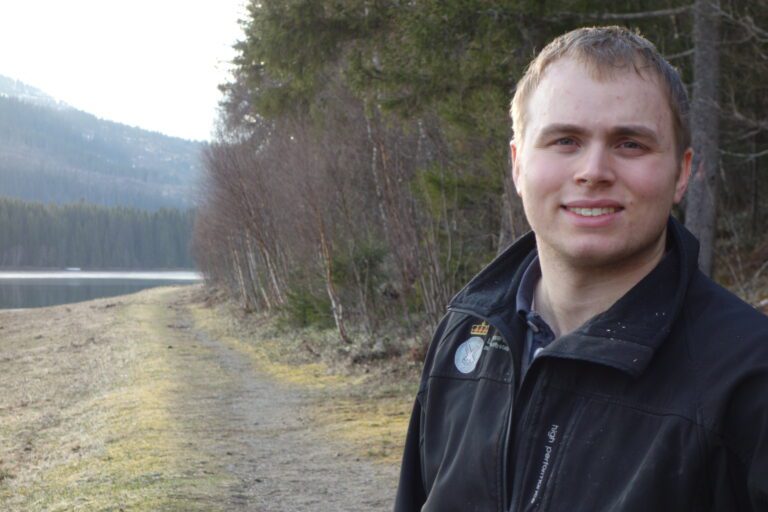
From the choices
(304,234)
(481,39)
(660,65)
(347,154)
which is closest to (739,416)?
(660,65)

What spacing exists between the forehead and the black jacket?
261 mm

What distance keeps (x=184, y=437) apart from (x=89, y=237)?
151 m

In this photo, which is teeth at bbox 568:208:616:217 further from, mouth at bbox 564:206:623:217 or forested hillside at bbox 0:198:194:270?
forested hillside at bbox 0:198:194:270

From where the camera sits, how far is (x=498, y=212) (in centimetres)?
1492

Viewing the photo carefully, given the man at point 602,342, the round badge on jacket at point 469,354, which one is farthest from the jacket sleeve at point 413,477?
the round badge on jacket at point 469,354

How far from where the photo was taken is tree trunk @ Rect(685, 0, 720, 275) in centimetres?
989

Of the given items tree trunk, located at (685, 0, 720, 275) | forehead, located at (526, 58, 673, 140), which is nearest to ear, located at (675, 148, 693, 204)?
forehead, located at (526, 58, 673, 140)

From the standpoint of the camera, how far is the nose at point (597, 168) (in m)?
1.99

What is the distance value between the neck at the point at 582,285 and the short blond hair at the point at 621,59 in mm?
268

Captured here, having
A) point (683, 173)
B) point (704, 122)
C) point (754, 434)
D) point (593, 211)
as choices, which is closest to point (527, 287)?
point (593, 211)

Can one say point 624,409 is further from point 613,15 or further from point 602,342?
point 613,15

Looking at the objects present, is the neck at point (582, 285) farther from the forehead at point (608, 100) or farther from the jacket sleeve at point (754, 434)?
the jacket sleeve at point (754, 434)

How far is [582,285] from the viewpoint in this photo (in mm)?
2092

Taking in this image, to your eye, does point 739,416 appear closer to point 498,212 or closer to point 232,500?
point 232,500
